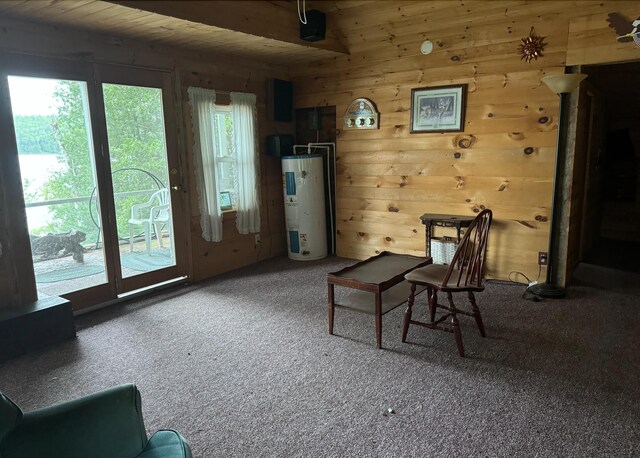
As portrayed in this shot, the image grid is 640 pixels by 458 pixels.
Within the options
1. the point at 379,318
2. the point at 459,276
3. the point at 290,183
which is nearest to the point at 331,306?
the point at 379,318

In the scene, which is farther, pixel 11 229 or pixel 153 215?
pixel 153 215

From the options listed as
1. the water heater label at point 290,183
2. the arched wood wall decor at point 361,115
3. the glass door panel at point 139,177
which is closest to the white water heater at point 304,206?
the water heater label at point 290,183

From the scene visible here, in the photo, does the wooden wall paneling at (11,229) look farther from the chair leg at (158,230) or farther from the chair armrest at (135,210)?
the chair leg at (158,230)

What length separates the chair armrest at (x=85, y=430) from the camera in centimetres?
117

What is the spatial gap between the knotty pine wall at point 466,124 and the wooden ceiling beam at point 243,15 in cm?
56

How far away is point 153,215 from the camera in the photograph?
388 cm

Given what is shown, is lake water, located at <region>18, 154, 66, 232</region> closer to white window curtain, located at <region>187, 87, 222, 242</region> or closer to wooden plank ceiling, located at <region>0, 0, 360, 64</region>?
wooden plank ceiling, located at <region>0, 0, 360, 64</region>

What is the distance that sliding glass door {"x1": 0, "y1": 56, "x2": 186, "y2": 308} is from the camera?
3.11m

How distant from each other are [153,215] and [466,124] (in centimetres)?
286

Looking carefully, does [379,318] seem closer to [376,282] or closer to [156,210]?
[376,282]

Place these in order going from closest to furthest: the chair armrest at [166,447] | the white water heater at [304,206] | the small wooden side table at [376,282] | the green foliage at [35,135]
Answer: the chair armrest at [166,447] < the small wooden side table at [376,282] < the green foliage at [35,135] < the white water heater at [304,206]

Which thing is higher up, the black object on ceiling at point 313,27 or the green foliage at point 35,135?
the black object on ceiling at point 313,27

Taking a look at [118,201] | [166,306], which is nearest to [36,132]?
[118,201]

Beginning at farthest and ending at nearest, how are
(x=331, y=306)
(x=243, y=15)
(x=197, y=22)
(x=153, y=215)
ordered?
(x=153, y=215)
(x=243, y=15)
(x=197, y=22)
(x=331, y=306)
